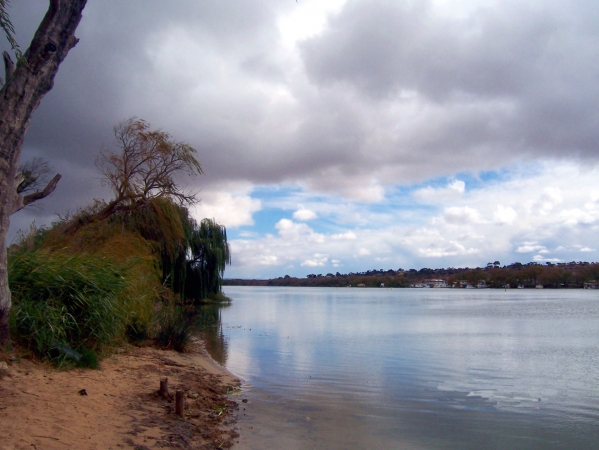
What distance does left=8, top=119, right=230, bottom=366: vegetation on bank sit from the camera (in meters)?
8.92

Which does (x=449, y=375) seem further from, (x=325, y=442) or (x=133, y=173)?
(x=133, y=173)

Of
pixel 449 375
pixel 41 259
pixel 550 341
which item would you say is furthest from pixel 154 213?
pixel 550 341

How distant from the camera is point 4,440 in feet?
17.5

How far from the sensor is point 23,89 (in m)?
7.41

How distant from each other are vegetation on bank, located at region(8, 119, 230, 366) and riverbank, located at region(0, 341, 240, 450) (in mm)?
618

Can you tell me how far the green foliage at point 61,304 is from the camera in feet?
27.9

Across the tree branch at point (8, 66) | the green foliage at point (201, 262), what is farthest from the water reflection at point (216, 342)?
the tree branch at point (8, 66)

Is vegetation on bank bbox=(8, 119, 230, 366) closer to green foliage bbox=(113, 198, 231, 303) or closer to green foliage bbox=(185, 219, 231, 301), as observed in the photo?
green foliage bbox=(113, 198, 231, 303)

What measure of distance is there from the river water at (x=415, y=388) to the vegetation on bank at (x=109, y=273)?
2.94m

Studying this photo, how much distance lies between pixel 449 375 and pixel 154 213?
1140 cm

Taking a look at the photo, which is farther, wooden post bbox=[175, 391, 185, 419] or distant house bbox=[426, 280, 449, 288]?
distant house bbox=[426, 280, 449, 288]

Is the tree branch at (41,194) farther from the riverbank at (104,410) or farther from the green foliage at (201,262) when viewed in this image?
the green foliage at (201,262)

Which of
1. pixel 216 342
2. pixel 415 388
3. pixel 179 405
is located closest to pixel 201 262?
pixel 216 342

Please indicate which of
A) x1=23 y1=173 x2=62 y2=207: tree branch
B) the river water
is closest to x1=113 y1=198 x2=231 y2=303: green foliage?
the river water
